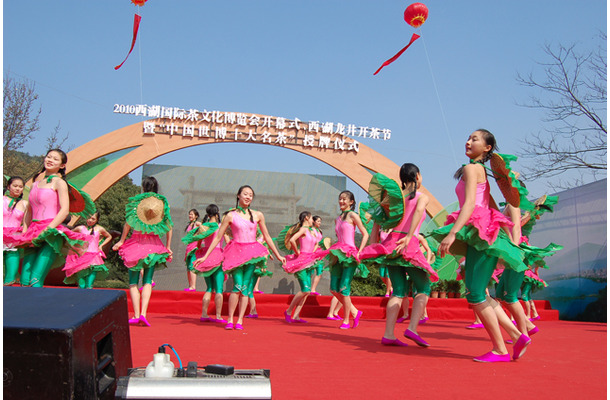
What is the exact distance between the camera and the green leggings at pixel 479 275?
399cm

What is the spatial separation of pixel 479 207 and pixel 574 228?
27.6ft

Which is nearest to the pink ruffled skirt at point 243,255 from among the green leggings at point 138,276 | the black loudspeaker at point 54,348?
the green leggings at point 138,276

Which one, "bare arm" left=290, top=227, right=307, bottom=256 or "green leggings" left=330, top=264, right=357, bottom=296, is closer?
"green leggings" left=330, top=264, right=357, bottom=296

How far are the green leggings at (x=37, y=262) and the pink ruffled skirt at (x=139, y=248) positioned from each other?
1.42m

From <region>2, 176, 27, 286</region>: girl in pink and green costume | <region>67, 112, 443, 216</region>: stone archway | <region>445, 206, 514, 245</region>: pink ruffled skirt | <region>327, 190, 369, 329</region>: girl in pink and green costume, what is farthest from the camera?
<region>67, 112, 443, 216</region>: stone archway

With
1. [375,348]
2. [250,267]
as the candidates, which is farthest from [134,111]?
[375,348]

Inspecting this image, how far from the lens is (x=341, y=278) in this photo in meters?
7.09

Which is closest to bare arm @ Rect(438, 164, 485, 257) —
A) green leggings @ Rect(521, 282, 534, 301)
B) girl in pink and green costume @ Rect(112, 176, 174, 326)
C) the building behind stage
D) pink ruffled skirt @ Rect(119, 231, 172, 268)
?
girl in pink and green costume @ Rect(112, 176, 174, 326)

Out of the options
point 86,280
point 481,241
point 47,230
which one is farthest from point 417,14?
point 47,230

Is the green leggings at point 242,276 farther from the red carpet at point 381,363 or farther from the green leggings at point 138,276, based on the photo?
the green leggings at point 138,276

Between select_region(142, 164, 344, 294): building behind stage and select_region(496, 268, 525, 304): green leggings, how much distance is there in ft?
38.0

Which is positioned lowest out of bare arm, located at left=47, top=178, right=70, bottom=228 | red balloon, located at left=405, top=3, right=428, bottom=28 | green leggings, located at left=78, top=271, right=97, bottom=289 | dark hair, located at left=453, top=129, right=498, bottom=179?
green leggings, located at left=78, top=271, right=97, bottom=289

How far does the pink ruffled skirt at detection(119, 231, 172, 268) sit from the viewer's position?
641 cm

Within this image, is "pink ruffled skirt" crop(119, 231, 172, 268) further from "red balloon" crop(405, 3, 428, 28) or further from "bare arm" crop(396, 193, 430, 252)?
"red balloon" crop(405, 3, 428, 28)
